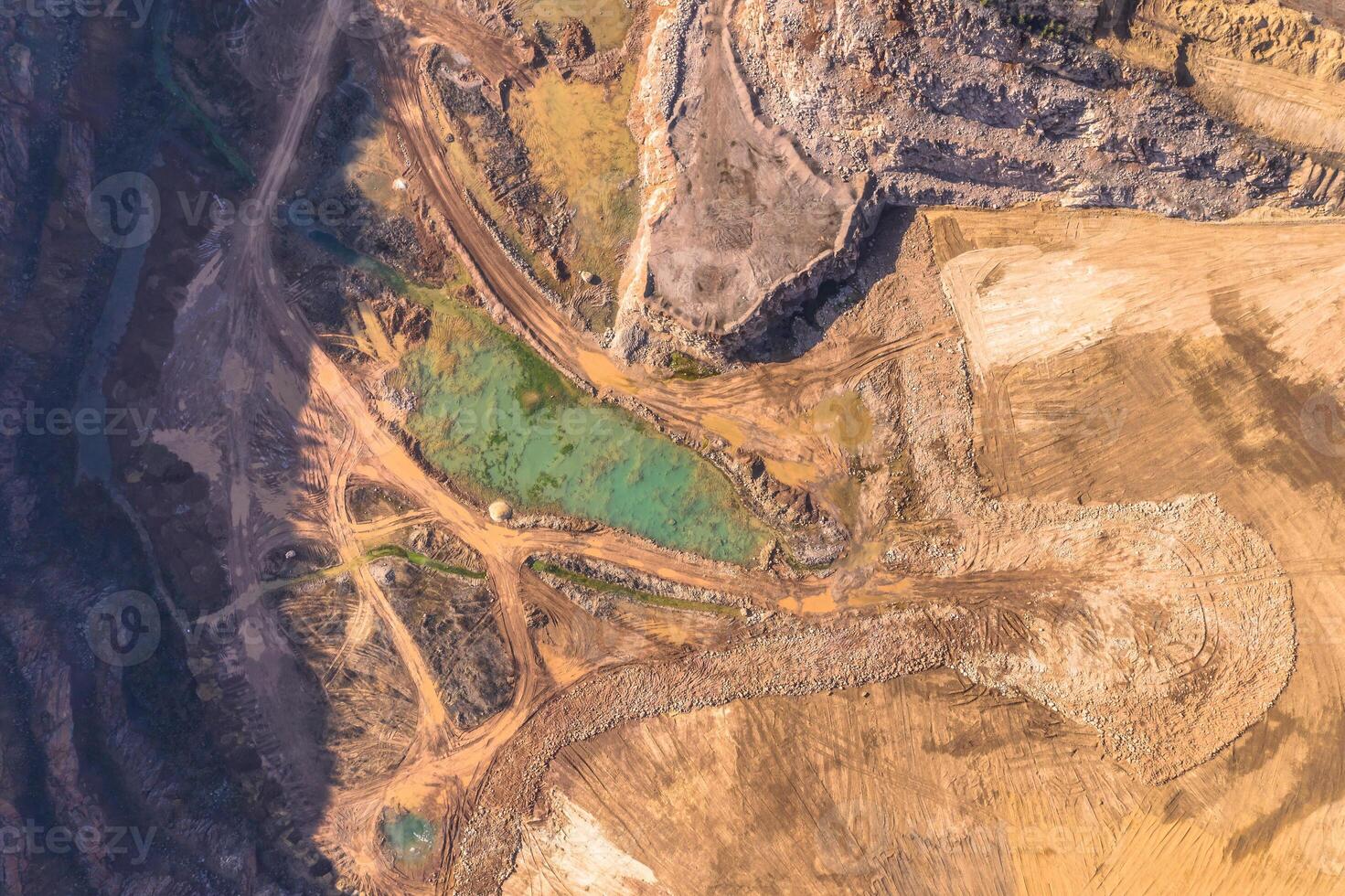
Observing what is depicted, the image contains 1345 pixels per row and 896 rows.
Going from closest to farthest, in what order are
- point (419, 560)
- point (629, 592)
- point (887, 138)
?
point (887, 138) → point (629, 592) → point (419, 560)

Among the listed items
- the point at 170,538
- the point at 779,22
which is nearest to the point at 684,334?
the point at 779,22

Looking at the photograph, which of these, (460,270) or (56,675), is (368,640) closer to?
(56,675)

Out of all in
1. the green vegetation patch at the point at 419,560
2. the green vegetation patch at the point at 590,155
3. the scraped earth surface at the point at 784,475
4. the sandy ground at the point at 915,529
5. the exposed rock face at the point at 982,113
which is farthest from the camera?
the green vegetation patch at the point at 419,560

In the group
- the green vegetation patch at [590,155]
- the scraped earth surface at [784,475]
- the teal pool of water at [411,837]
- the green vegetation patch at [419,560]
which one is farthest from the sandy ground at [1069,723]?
the green vegetation patch at [590,155]

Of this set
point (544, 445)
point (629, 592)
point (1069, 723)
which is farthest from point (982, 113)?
point (1069, 723)

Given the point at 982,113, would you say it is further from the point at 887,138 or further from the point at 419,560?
the point at 419,560

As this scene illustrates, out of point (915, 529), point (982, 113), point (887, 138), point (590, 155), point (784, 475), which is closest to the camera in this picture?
point (982, 113)

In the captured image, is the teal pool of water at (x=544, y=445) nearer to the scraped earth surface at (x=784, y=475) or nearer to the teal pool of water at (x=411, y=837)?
the scraped earth surface at (x=784, y=475)
